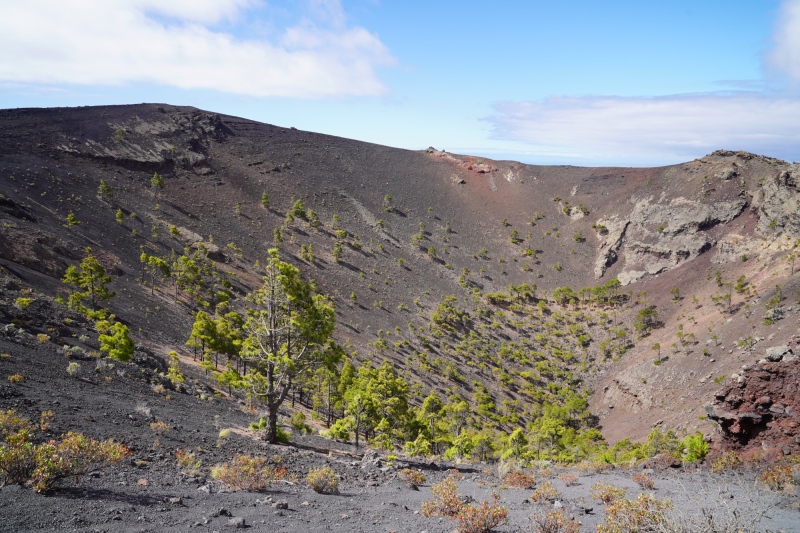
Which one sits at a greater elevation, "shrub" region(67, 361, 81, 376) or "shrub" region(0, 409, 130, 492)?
"shrub" region(0, 409, 130, 492)

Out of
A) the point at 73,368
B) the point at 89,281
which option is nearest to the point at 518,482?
the point at 73,368

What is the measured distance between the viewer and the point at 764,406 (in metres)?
14.0

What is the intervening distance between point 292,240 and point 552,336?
41.5 meters

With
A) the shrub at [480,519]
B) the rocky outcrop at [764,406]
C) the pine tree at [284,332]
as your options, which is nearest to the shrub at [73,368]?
the pine tree at [284,332]

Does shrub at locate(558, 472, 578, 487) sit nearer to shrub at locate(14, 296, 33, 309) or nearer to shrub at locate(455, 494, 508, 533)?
shrub at locate(455, 494, 508, 533)

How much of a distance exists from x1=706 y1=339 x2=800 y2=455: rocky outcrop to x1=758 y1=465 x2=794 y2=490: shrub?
2546mm

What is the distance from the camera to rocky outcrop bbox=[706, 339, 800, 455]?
13.2 m

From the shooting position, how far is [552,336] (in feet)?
199

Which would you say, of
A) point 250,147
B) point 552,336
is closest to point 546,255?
point 552,336

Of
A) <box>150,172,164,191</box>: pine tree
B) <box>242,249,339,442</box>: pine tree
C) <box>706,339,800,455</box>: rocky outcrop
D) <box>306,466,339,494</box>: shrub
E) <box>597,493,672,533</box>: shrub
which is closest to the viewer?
<box>597,493,672,533</box>: shrub

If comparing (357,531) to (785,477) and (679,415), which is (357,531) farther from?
(679,415)

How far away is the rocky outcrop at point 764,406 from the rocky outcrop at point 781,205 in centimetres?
4696

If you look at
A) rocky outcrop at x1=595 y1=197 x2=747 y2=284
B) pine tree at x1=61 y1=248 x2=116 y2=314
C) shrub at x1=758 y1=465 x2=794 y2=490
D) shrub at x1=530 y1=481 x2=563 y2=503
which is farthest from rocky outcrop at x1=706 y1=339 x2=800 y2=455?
rocky outcrop at x1=595 y1=197 x2=747 y2=284

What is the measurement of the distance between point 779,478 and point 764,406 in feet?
15.1
